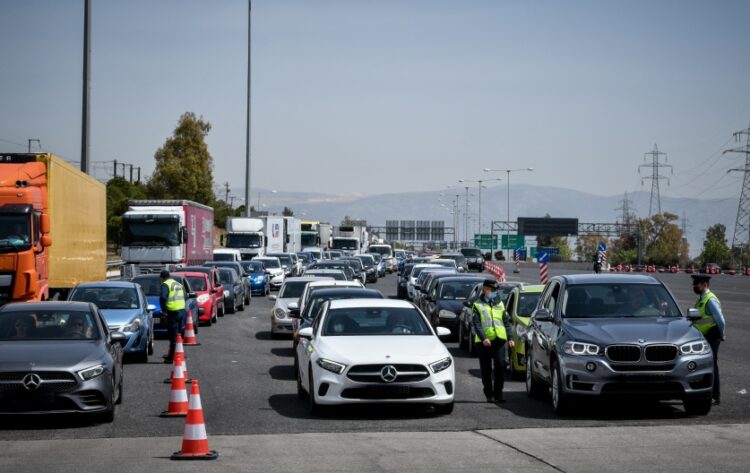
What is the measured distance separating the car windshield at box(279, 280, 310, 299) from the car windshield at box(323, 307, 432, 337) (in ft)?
41.1

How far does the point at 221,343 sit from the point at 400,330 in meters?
11.6

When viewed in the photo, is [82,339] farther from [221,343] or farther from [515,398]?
[221,343]

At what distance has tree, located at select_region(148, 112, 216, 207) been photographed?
264 feet

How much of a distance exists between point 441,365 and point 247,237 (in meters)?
50.3

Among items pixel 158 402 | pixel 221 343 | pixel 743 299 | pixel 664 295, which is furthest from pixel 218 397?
pixel 743 299

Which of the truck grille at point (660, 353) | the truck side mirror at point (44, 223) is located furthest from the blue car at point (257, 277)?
the truck grille at point (660, 353)

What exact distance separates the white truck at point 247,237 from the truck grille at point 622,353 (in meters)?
49.7

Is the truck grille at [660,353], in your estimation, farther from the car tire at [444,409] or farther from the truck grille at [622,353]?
the car tire at [444,409]

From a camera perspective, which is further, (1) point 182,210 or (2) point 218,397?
(1) point 182,210

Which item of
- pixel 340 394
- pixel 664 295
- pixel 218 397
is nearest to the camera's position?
pixel 340 394

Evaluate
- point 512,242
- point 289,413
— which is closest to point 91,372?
point 289,413

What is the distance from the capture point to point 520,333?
1958cm

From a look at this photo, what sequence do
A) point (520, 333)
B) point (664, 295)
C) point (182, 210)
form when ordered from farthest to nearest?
point (182, 210) < point (520, 333) < point (664, 295)

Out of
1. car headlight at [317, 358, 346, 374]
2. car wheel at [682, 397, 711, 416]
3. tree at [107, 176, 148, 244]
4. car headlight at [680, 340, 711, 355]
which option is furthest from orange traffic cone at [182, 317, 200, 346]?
tree at [107, 176, 148, 244]
